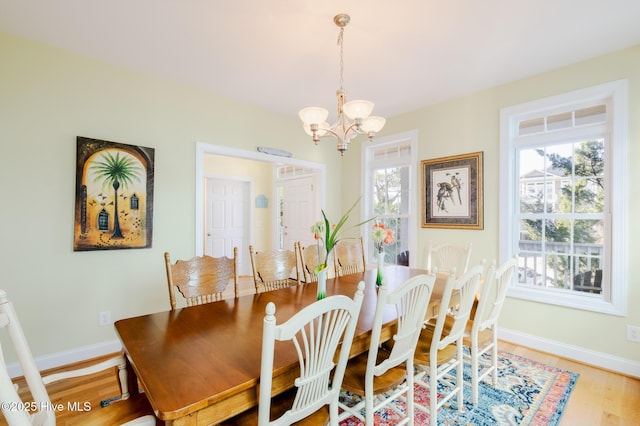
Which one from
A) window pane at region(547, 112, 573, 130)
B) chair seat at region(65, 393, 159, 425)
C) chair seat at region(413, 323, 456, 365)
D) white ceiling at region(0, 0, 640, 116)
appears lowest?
chair seat at region(413, 323, 456, 365)

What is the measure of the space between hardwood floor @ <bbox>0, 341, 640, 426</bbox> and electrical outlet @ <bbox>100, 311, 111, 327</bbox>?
47 cm

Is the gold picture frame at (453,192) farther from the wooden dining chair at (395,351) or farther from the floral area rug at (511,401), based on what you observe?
the wooden dining chair at (395,351)

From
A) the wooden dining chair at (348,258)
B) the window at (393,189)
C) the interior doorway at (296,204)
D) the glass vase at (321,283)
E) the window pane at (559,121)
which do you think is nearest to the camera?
the glass vase at (321,283)

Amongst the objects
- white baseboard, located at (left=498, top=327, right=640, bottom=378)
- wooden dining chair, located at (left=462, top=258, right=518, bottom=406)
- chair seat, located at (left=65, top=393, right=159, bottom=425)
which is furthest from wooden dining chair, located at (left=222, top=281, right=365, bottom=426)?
white baseboard, located at (left=498, top=327, right=640, bottom=378)

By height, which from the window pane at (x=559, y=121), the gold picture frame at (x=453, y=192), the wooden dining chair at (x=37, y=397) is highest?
the window pane at (x=559, y=121)

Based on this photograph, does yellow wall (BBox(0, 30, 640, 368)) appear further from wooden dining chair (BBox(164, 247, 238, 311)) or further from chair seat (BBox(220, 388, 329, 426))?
chair seat (BBox(220, 388, 329, 426))

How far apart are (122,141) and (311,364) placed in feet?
9.07

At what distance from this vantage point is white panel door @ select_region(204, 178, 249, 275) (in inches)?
222

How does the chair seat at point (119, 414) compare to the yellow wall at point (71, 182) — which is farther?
the yellow wall at point (71, 182)

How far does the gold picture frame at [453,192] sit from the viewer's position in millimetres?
3367

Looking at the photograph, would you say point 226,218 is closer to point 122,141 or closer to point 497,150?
point 122,141

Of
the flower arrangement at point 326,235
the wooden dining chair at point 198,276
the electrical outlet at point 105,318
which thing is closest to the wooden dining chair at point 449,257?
the flower arrangement at point 326,235

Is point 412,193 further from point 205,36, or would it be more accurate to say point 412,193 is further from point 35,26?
point 35,26

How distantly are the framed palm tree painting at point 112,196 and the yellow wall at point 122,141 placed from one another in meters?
0.08
